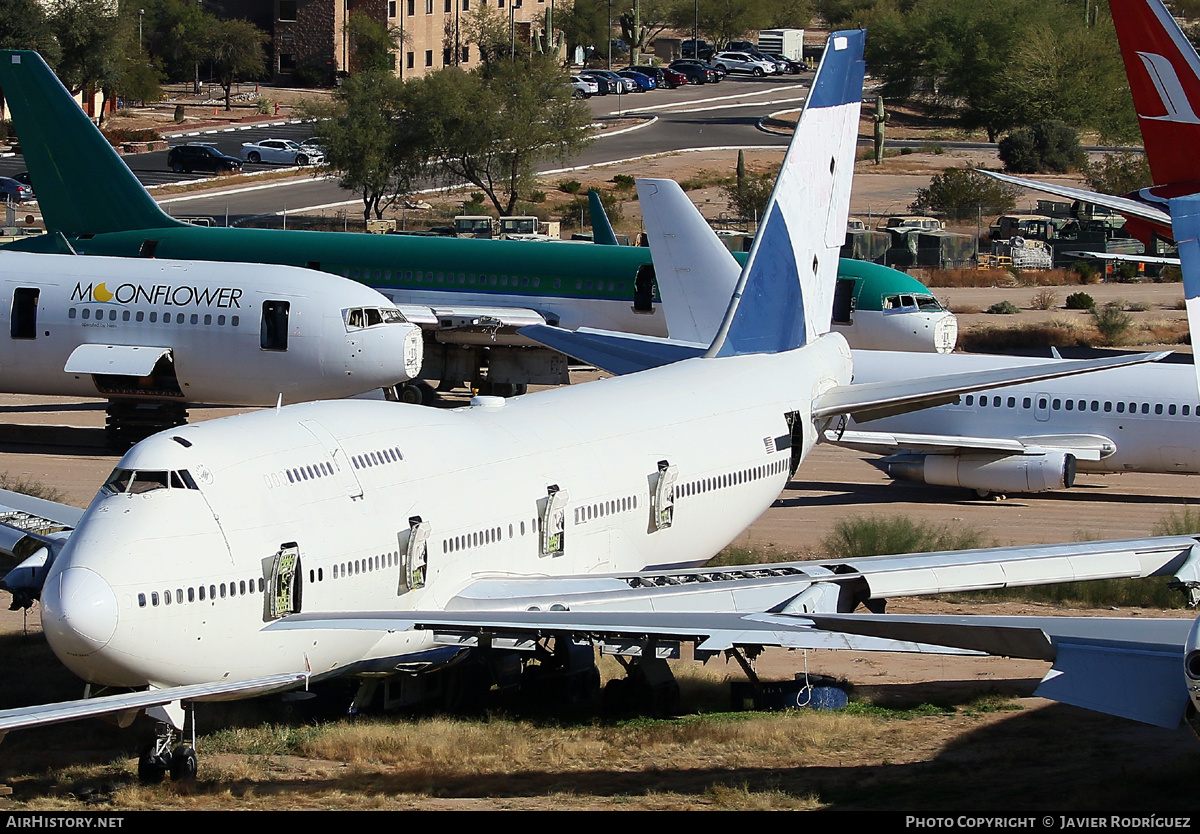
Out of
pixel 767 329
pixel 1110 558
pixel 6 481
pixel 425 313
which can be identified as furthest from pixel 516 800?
pixel 425 313

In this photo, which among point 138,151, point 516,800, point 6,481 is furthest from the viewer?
point 138,151

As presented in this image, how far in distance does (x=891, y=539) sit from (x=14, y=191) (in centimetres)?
6948

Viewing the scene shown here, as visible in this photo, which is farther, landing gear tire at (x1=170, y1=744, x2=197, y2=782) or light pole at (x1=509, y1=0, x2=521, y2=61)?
light pole at (x1=509, y1=0, x2=521, y2=61)

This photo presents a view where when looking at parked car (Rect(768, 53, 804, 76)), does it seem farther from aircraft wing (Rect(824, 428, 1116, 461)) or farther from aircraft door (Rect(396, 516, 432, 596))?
aircraft door (Rect(396, 516, 432, 596))

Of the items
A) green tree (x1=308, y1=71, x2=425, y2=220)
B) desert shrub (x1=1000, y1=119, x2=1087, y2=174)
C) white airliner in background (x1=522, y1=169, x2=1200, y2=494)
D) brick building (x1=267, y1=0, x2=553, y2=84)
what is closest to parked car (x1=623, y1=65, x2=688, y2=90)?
brick building (x1=267, y1=0, x2=553, y2=84)

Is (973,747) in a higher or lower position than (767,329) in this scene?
lower

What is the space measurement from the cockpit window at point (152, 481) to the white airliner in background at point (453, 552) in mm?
25

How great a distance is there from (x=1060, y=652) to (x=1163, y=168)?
338 inches

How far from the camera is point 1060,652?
48.1 ft

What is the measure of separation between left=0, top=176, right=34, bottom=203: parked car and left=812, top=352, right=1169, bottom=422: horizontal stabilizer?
68.2 meters

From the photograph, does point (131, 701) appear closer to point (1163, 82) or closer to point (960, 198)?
point (1163, 82)

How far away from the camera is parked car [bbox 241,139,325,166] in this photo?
347ft

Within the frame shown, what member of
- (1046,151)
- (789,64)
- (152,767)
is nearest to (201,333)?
(152,767)

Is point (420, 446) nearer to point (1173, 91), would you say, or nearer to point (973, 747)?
point (973, 747)
